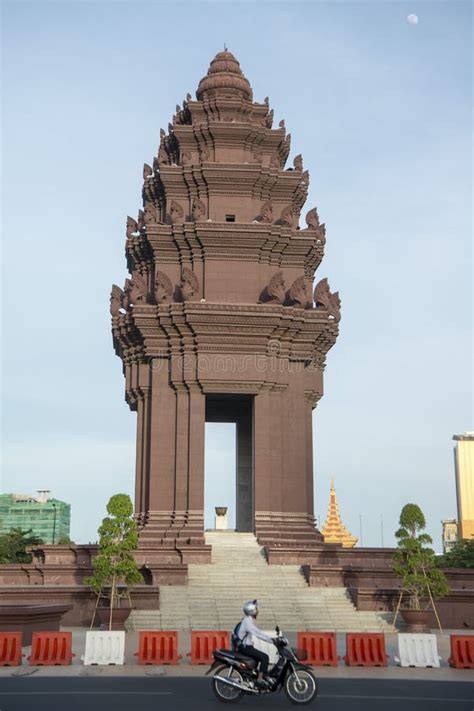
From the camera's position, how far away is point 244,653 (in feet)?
52.5

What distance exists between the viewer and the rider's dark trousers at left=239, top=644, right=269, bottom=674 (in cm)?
1584

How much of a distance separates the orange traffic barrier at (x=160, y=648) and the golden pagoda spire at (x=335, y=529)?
51.2 m

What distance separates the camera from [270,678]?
15773mm

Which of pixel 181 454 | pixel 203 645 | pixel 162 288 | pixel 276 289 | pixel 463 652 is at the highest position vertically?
pixel 162 288

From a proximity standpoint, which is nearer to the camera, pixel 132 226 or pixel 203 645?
pixel 203 645

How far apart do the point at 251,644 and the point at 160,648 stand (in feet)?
15.9

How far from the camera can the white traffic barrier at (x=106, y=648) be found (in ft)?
66.3

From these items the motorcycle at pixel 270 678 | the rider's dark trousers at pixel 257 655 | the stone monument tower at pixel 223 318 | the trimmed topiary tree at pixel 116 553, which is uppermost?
the stone monument tower at pixel 223 318

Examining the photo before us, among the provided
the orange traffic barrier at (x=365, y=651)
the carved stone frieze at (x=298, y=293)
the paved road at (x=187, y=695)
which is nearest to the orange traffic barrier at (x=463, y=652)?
the orange traffic barrier at (x=365, y=651)

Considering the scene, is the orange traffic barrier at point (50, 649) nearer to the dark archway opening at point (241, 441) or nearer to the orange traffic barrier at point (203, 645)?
the orange traffic barrier at point (203, 645)

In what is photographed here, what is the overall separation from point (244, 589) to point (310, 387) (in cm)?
1109

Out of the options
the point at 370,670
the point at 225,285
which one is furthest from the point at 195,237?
the point at 370,670

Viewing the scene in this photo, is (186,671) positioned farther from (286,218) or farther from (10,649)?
(286,218)

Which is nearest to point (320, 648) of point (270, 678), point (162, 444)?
point (270, 678)
